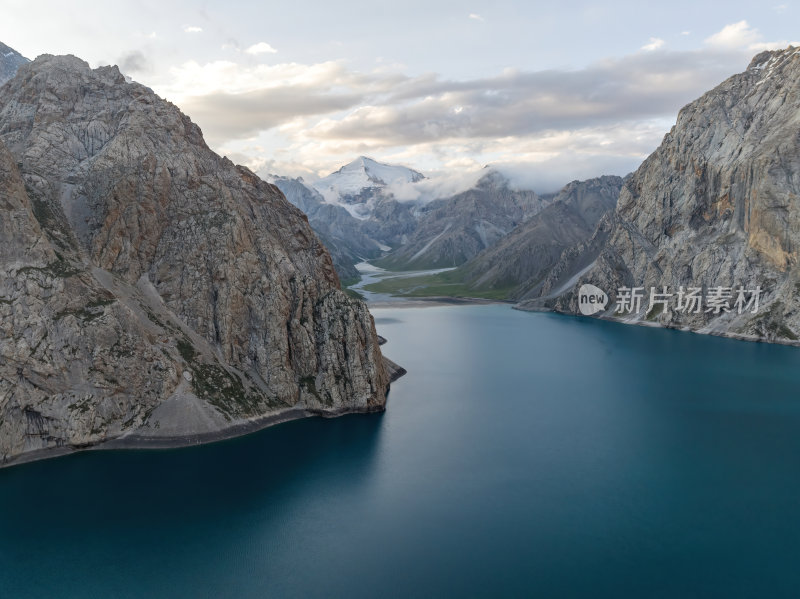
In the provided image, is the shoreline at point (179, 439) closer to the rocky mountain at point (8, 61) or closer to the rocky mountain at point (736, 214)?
the rocky mountain at point (736, 214)

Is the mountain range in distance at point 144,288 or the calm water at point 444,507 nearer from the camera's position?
the calm water at point 444,507

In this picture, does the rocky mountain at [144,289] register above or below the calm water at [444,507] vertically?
above

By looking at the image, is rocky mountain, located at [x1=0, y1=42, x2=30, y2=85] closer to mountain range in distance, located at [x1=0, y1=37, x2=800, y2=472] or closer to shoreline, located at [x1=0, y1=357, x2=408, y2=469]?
mountain range in distance, located at [x1=0, y1=37, x2=800, y2=472]

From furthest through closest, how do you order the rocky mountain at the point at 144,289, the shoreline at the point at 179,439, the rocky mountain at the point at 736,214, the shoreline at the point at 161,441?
the rocky mountain at the point at 736,214
the rocky mountain at the point at 144,289
the shoreline at the point at 179,439
the shoreline at the point at 161,441

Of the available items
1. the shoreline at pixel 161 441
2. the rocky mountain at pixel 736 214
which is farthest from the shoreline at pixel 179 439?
the rocky mountain at pixel 736 214

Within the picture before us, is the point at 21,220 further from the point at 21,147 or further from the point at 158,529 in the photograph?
the point at 158,529

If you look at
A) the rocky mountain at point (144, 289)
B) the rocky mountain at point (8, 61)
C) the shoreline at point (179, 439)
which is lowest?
the shoreline at point (179, 439)

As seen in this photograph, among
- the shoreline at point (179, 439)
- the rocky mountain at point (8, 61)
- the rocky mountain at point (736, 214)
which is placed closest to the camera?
the shoreline at point (179, 439)
